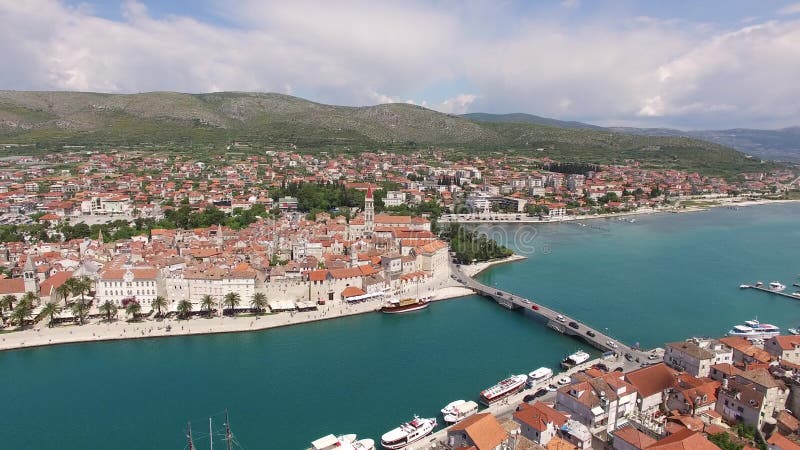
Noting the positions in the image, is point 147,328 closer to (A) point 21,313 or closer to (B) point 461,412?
(A) point 21,313

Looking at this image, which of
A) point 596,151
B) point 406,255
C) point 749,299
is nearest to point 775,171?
point 596,151

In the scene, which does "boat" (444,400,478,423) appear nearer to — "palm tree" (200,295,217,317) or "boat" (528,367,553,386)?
"boat" (528,367,553,386)

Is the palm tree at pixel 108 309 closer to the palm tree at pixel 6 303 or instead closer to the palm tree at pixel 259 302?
the palm tree at pixel 6 303

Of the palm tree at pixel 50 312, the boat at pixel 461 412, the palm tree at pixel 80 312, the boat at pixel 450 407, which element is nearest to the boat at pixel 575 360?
the boat at pixel 461 412

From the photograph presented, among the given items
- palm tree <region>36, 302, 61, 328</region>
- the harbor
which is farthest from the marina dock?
palm tree <region>36, 302, 61, 328</region>

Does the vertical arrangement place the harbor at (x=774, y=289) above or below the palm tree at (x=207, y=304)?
below

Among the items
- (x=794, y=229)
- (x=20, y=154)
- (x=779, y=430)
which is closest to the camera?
(x=779, y=430)

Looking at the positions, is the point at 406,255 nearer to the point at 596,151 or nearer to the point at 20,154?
the point at 20,154
